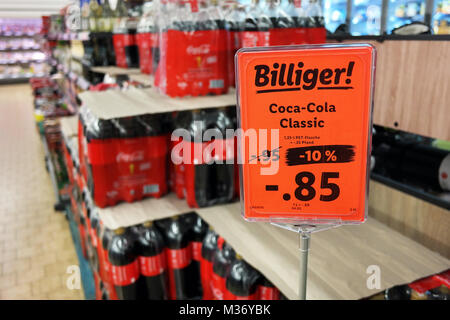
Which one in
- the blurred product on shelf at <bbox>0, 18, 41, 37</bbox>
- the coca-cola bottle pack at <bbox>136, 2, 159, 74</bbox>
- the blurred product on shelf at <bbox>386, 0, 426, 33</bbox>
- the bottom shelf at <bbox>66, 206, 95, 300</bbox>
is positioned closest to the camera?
the coca-cola bottle pack at <bbox>136, 2, 159, 74</bbox>

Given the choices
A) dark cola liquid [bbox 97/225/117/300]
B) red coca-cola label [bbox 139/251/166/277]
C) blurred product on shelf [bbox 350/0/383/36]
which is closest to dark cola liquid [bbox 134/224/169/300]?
red coca-cola label [bbox 139/251/166/277]

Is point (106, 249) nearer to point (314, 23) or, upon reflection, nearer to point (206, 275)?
point (206, 275)

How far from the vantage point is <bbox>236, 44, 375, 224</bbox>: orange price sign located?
0.73m

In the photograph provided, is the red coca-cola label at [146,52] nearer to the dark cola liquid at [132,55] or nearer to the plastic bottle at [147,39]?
the plastic bottle at [147,39]

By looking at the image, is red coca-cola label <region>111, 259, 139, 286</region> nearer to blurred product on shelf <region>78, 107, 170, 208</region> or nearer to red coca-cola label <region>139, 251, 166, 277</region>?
red coca-cola label <region>139, 251, 166, 277</region>

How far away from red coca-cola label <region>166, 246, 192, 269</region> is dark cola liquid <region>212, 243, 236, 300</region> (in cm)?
26

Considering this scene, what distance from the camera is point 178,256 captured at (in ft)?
6.02

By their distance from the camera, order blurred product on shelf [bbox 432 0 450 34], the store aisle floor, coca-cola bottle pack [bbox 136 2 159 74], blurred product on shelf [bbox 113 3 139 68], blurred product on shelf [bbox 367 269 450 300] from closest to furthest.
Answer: blurred product on shelf [bbox 367 269 450 300] < coca-cola bottle pack [bbox 136 2 159 74] < the store aisle floor < blurred product on shelf [bbox 113 3 139 68] < blurred product on shelf [bbox 432 0 450 34]

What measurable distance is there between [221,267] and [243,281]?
0.15 m

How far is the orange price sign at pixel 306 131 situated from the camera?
0.73m

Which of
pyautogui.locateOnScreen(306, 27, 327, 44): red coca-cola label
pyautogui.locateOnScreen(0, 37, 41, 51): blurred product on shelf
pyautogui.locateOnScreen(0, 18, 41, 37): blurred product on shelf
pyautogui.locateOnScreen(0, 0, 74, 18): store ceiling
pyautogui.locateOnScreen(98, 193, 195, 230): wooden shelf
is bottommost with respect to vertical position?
pyautogui.locateOnScreen(98, 193, 195, 230): wooden shelf

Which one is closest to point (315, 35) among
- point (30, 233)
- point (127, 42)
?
point (127, 42)

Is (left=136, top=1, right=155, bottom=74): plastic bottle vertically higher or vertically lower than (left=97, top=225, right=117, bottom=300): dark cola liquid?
higher

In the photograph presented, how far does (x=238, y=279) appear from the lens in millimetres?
1472
